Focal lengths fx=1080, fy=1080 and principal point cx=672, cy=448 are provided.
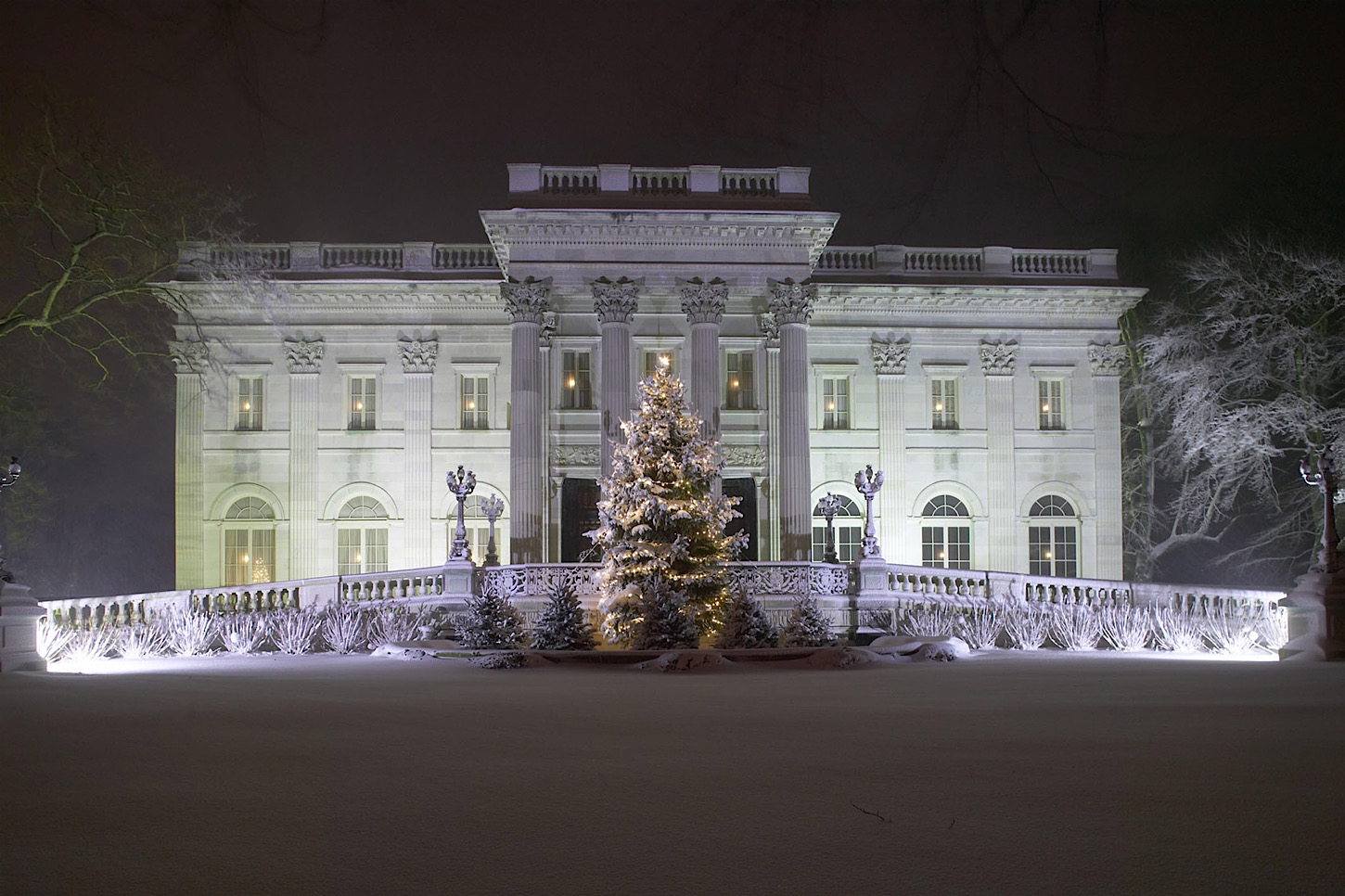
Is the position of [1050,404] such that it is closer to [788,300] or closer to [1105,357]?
[1105,357]

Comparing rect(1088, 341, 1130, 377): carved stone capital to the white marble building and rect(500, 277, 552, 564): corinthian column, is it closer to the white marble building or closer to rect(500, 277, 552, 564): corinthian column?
the white marble building

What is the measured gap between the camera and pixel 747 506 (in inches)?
1342

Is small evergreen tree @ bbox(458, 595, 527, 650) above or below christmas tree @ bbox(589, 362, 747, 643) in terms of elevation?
below

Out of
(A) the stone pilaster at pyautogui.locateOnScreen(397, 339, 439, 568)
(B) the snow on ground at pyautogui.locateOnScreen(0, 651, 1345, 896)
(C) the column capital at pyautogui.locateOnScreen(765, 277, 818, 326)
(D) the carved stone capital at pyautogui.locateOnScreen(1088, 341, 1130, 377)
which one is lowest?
(B) the snow on ground at pyautogui.locateOnScreen(0, 651, 1345, 896)

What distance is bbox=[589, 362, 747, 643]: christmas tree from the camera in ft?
69.8

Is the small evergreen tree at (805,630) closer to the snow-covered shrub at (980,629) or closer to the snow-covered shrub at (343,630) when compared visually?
the snow-covered shrub at (980,629)

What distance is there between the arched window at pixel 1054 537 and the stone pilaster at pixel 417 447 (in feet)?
65.0

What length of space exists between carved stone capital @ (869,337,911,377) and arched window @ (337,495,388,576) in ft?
55.6

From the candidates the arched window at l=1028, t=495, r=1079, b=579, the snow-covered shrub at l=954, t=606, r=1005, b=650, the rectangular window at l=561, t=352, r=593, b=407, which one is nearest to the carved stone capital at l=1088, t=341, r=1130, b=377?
the arched window at l=1028, t=495, r=1079, b=579

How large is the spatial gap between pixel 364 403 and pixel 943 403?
19.3 m

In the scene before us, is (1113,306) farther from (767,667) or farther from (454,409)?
(767,667)

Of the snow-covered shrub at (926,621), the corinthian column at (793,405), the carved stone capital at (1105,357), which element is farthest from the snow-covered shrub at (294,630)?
the carved stone capital at (1105,357)

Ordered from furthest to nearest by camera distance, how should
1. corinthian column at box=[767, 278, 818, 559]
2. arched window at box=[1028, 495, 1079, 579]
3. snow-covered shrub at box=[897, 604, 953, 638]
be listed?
arched window at box=[1028, 495, 1079, 579], corinthian column at box=[767, 278, 818, 559], snow-covered shrub at box=[897, 604, 953, 638]

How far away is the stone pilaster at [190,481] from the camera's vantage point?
113ft
